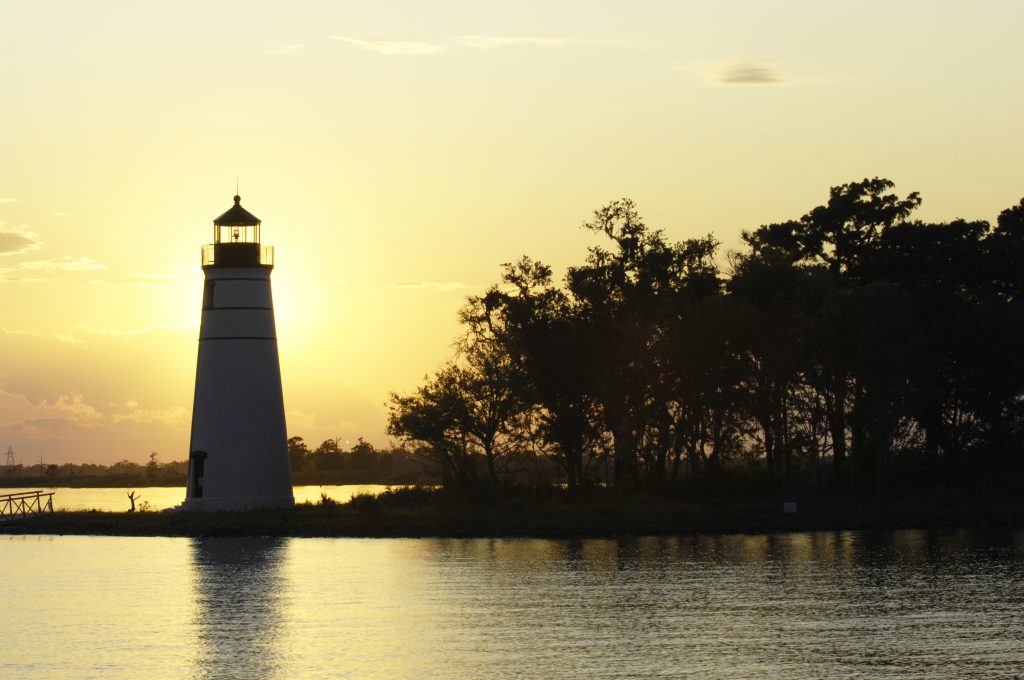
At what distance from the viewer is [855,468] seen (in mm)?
78062

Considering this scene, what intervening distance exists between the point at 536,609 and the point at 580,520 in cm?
2721

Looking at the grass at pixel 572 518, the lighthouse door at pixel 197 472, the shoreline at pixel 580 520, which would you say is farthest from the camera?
the lighthouse door at pixel 197 472

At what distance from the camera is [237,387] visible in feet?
238

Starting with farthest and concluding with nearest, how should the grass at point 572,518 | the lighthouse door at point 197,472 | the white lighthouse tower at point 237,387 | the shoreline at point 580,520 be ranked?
the lighthouse door at point 197,472
the white lighthouse tower at point 237,387
the grass at point 572,518
the shoreline at point 580,520

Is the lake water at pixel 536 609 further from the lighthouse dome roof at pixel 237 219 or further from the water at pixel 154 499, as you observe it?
the water at pixel 154 499

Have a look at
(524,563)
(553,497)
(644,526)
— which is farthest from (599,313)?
(524,563)

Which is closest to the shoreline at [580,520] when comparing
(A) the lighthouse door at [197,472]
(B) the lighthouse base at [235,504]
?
(B) the lighthouse base at [235,504]

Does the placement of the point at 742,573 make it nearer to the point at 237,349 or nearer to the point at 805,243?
the point at 237,349

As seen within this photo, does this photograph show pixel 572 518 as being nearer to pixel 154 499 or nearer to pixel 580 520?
pixel 580 520

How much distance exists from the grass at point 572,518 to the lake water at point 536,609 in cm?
315

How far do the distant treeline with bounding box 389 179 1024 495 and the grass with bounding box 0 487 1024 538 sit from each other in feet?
9.94

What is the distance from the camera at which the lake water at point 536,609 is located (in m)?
35.1

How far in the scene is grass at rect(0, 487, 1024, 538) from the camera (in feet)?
229

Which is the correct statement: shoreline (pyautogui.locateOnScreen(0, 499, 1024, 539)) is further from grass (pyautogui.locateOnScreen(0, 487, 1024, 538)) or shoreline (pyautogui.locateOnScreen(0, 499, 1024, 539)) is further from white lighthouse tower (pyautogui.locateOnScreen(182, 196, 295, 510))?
white lighthouse tower (pyautogui.locateOnScreen(182, 196, 295, 510))
